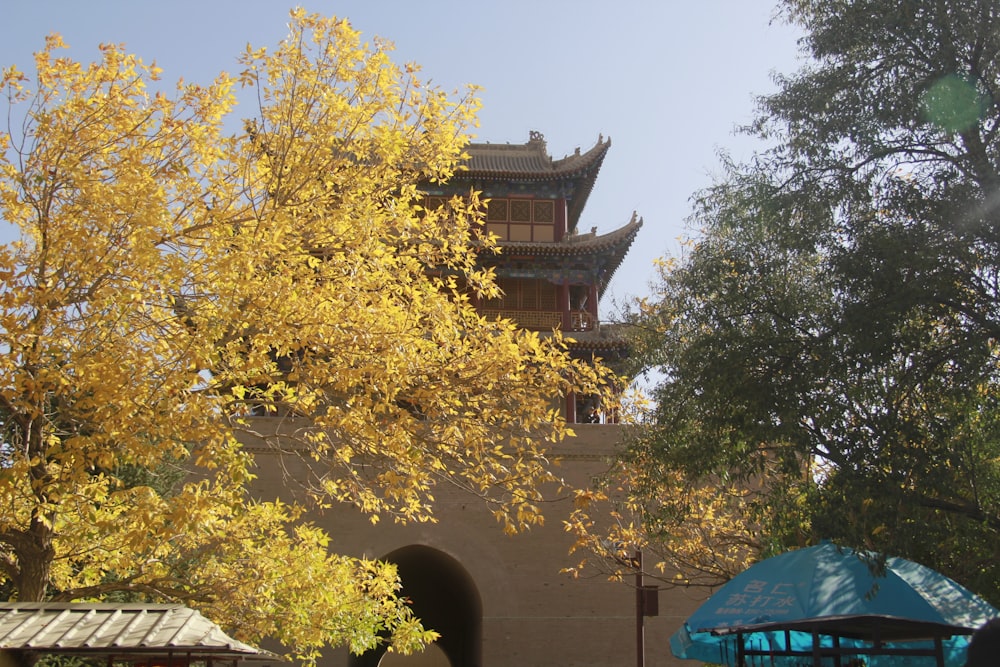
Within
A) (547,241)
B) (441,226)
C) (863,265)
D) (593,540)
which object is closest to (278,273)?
(441,226)

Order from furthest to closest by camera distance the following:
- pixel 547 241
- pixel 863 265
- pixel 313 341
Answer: pixel 547 241 → pixel 863 265 → pixel 313 341

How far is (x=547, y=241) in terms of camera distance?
2105 cm

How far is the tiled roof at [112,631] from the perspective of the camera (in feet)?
15.7

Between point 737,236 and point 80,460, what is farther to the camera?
point 737,236

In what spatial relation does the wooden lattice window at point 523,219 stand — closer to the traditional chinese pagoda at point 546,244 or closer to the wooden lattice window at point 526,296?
the traditional chinese pagoda at point 546,244

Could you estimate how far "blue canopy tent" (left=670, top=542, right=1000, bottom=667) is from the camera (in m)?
4.86

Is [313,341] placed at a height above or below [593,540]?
above

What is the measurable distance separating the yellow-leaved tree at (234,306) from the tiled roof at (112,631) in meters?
0.46

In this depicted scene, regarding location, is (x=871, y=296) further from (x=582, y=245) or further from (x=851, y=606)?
(x=582, y=245)

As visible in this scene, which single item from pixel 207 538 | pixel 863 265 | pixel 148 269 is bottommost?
pixel 207 538

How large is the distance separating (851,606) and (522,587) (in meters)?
11.9

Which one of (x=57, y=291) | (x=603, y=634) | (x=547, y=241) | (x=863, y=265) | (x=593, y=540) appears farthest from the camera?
(x=547, y=241)

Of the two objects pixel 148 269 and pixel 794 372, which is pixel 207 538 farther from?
pixel 794 372

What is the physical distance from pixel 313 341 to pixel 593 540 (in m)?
7.39
